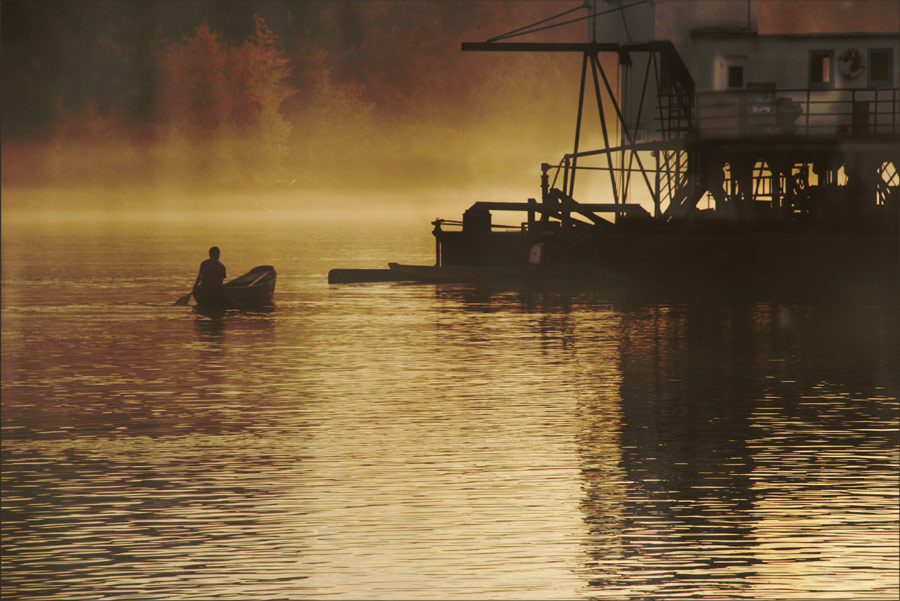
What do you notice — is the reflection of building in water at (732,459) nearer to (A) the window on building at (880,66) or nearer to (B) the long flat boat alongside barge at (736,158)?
(B) the long flat boat alongside barge at (736,158)

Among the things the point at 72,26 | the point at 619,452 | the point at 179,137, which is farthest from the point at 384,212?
the point at 619,452

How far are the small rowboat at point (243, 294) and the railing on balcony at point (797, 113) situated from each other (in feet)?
45.9

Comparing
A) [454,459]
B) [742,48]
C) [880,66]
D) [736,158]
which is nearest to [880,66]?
[880,66]

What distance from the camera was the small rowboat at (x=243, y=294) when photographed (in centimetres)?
3756

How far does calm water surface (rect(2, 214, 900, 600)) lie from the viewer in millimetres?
11617

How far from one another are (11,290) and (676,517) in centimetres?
3884

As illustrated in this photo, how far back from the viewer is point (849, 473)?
604 inches

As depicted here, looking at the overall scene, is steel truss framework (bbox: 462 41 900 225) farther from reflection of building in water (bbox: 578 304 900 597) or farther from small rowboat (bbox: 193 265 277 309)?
reflection of building in water (bbox: 578 304 900 597)

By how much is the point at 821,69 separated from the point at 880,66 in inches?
70.4

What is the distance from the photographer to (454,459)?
1638 cm

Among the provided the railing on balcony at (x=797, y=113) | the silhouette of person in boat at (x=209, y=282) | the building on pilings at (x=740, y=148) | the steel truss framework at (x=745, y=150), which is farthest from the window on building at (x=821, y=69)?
the silhouette of person in boat at (x=209, y=282)

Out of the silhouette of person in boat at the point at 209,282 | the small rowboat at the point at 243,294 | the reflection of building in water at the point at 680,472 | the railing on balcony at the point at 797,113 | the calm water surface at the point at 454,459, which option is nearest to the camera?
the calm water surface at the point at 454,459

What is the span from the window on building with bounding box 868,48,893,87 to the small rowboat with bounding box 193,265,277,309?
19460 mm

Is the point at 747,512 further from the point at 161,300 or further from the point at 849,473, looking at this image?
the point at 161,300
